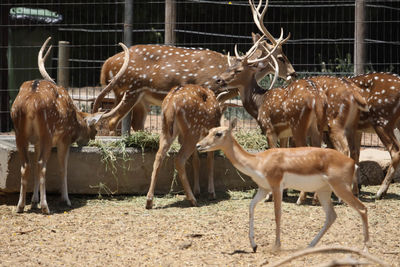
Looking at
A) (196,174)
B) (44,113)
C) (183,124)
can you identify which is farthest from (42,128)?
(196,174)

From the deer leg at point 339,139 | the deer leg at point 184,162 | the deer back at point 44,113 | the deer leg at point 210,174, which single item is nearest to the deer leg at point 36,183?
the deer back at point 44,113

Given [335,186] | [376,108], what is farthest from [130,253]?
[376,108]

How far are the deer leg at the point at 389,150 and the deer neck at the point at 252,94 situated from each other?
1.49m

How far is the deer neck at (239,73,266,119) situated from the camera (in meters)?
8.95

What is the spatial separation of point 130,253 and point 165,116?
231 centimetres

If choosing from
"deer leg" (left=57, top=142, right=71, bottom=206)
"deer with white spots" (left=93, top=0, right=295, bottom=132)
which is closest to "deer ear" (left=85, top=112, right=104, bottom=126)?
"deer with white spots" (left=93, top=0, right=295, bottom=132)

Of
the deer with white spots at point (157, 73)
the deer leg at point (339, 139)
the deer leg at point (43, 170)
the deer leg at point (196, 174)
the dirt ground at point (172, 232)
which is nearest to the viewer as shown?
the dirt ground at point (172, 232)

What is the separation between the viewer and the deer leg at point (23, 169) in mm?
7535

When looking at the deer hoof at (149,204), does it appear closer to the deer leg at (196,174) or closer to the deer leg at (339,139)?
the deer leg at (196,174)

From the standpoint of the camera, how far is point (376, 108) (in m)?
8.64

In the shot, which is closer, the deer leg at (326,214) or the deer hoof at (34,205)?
the deer leg at (326,214)

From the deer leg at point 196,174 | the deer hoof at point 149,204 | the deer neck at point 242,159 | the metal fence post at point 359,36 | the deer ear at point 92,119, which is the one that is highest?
the metal fence post at point 359,36

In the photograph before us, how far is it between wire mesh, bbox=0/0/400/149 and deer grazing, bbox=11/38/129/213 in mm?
3596

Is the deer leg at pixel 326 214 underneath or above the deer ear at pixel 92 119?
underneath
